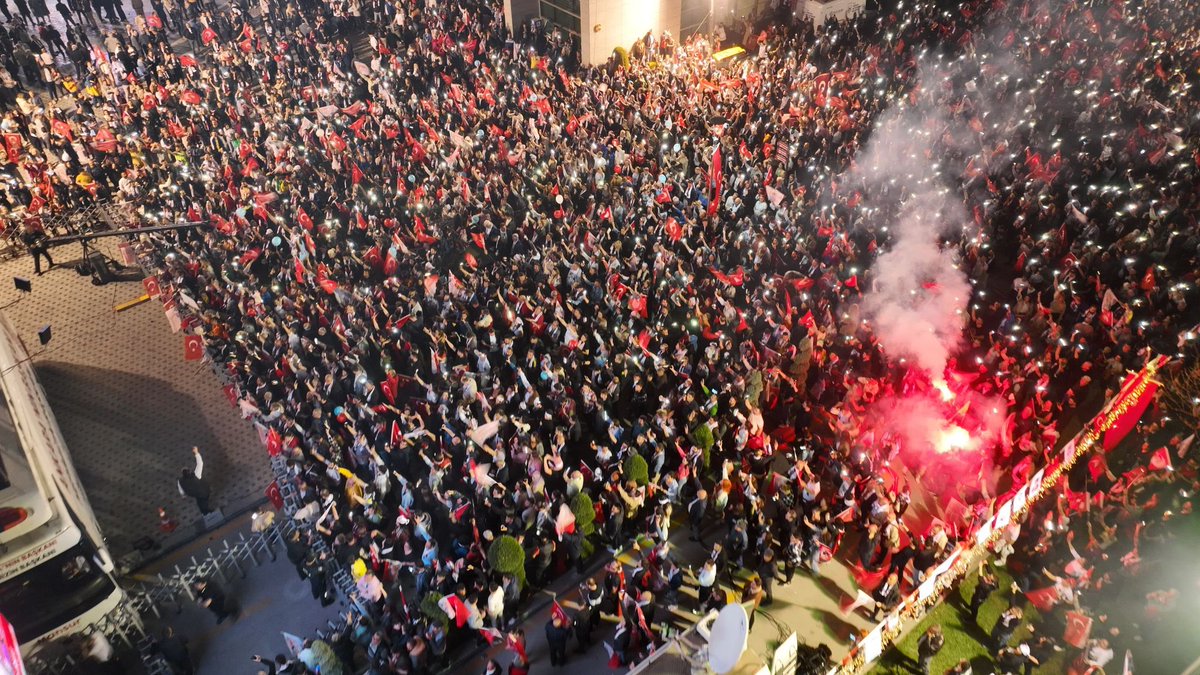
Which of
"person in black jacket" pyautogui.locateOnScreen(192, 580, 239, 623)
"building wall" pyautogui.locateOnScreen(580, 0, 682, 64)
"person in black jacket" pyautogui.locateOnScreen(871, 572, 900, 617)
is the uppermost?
"building wall" pyautogui.locateOnScreen(580, 0, 682, 64)

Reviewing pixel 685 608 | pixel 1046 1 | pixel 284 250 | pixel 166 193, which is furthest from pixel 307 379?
pixel 1046 1

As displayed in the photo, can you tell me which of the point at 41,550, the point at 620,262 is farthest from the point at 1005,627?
the point at 41,550

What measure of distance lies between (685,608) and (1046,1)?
26.0 meters

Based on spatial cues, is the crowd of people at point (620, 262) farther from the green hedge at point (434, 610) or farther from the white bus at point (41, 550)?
the white bus at point (41, 550)

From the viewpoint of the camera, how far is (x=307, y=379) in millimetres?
14328

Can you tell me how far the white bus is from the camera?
1014 cm

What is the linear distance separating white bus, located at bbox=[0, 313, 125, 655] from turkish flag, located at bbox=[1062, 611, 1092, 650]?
13.1 meters

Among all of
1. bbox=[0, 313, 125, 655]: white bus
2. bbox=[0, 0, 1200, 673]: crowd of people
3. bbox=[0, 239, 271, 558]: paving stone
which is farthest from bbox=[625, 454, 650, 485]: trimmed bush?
bbox=[0, 313, 125, 655]: white bus

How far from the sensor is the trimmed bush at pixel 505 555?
Answer: 11.1 metres

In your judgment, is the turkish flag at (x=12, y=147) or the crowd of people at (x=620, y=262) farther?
the turkish flag at (x=12, y=147)

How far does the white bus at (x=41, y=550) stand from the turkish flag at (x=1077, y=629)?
13.1m

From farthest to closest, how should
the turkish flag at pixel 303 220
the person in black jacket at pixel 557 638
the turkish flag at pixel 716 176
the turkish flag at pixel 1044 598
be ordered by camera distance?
the turkish flag at pixel 716 176, the turkish flag at pixel 303 220, the turkish flag at pixel 1044 598, the person in black jacket at pixel 557 638

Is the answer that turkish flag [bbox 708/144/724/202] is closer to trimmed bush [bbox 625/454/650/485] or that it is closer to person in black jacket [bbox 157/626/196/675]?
trimmed bush [bbox 625/454/650/485]

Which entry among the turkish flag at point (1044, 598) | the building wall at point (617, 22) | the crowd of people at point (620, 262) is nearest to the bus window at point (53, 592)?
the crowd of people at point (620, 262)
